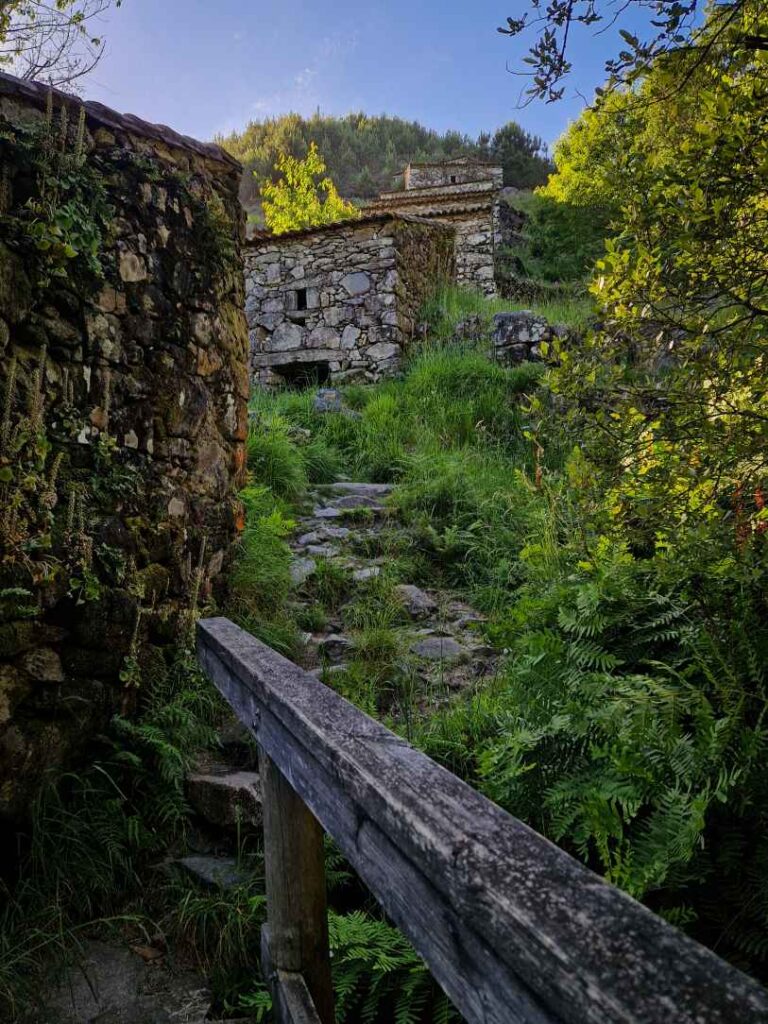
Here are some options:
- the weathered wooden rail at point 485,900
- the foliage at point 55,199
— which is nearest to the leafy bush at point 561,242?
the foliage at point 55,199

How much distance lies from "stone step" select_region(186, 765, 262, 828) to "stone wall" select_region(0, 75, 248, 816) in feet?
1.66

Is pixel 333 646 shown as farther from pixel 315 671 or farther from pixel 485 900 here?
pixel 485 900

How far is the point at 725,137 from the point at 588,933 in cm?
176

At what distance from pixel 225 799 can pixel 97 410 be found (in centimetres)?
176

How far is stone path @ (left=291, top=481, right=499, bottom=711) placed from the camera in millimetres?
3887

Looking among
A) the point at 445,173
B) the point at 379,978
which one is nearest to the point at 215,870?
the point at 379,978

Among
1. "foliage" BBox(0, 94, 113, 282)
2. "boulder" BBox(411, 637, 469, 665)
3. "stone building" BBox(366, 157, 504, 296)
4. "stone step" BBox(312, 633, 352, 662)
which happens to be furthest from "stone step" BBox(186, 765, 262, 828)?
"stone building" BBox(366, 157, 504, 296)

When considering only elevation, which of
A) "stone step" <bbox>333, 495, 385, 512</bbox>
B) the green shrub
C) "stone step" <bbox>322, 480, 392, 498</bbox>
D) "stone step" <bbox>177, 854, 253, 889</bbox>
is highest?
the green shrub

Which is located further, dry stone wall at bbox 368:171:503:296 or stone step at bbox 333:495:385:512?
dry stone wall at bbox 368:171:503:296

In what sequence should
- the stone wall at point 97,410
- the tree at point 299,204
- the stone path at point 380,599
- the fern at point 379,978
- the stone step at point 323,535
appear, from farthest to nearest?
the tree at point 299,204 → the stone step at point 323,535 → the stone path at point 380,599 → the stone wall at point 97,410 → the fern at point 379,978

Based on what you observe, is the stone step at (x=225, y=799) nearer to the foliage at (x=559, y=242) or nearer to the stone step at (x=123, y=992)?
the stone step at (x=123, y=992)

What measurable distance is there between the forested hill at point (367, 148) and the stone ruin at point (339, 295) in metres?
22.2

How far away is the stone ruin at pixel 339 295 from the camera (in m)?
10.2

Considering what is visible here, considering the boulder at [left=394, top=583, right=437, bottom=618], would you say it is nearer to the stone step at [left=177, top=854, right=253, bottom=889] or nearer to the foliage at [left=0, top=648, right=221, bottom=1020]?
the foliage at [left=0, top=648, right=221, bottom=1020]
